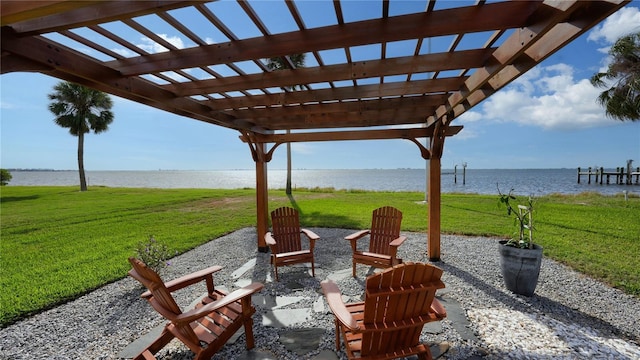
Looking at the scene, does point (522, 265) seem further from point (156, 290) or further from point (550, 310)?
point (156, 290)

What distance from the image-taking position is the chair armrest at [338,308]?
1879mm

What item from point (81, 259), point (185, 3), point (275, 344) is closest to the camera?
point (185, 3)

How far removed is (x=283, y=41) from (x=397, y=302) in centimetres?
203

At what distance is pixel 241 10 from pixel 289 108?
2339mm

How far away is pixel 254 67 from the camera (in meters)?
2.69

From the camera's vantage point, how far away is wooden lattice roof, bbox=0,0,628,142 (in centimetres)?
151

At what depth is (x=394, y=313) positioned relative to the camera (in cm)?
197

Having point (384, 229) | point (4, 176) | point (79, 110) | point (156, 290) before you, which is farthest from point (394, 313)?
point (4, 176)

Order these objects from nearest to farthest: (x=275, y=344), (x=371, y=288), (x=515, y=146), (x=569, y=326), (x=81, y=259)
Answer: (x=371, y=288)
(x=275, y=344)
(x=569, y=326)
(x=81, y=259)
(x=515, y=146)

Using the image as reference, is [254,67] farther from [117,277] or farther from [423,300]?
[117,277]

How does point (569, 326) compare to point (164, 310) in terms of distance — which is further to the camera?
point (569, 326)

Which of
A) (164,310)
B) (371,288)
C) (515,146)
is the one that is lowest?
(164,310)

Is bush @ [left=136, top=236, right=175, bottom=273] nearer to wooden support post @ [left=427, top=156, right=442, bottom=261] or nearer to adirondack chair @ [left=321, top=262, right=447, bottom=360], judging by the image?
adirondack chair @ [left=321, top=262, right=447, bottom=360]

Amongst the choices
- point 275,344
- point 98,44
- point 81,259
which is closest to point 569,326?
point 275,344
